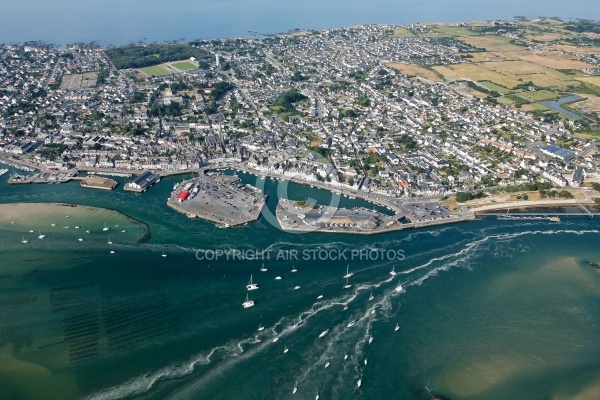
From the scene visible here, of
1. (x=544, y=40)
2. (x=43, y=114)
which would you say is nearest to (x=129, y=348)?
(x=43, y=114)

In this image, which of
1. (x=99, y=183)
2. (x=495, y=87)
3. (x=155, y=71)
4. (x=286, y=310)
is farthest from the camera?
(x=155, y=71)

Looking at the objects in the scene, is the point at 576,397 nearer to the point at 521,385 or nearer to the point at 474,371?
the point at 521,385

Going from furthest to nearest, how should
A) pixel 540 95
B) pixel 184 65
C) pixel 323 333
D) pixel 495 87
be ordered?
1. pixel 184 65
2. pixel 495 87
3. pixel 540 95
4. pixel 323 333

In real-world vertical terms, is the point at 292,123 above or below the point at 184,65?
below

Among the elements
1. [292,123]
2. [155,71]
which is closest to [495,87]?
[292,123]

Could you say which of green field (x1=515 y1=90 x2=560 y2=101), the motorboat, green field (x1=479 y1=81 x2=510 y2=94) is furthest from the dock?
green field (x1=515 y1=90 x2=560 y2=101)

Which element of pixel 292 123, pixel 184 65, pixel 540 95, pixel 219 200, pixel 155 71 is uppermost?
pixel 540 95

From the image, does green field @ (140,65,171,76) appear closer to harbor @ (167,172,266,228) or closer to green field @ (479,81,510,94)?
harbor @ (167,172,266,228)

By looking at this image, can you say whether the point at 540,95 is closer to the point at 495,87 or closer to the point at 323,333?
the point at 495,87

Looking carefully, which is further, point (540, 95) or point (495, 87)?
point (495, 87)
